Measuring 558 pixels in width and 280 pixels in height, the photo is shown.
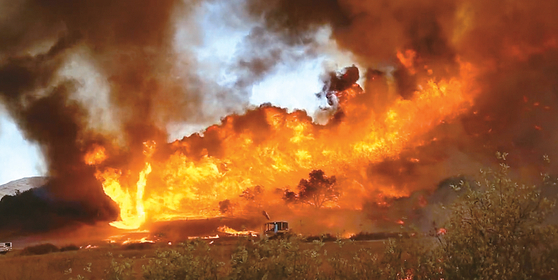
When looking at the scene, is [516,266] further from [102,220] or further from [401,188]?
[102,220]

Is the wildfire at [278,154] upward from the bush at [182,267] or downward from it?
upward

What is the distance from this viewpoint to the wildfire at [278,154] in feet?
176

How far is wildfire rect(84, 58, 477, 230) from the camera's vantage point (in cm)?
5366

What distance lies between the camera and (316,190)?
54.4 meters

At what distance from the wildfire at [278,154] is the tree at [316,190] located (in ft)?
2.59

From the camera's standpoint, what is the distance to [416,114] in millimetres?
53719

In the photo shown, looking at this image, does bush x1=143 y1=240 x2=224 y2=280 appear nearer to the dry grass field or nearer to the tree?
the dry grass field

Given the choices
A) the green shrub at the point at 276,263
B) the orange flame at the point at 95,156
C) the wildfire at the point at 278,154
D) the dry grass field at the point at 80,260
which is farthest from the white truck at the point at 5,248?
the green shrub at the point at 276,263

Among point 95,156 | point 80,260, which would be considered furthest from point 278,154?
point 80,260

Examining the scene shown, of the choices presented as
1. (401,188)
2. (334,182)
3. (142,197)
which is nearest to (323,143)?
(334,182)

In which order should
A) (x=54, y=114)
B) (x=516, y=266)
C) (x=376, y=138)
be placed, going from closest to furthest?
(x=516, y=266), (x=376, y=138), (x=54, y=114)

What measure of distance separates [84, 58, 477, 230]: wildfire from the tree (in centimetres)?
79

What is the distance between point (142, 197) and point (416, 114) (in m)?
32.6

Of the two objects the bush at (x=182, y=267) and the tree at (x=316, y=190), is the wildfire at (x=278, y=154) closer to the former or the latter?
the tree at (x=316, y=190)
